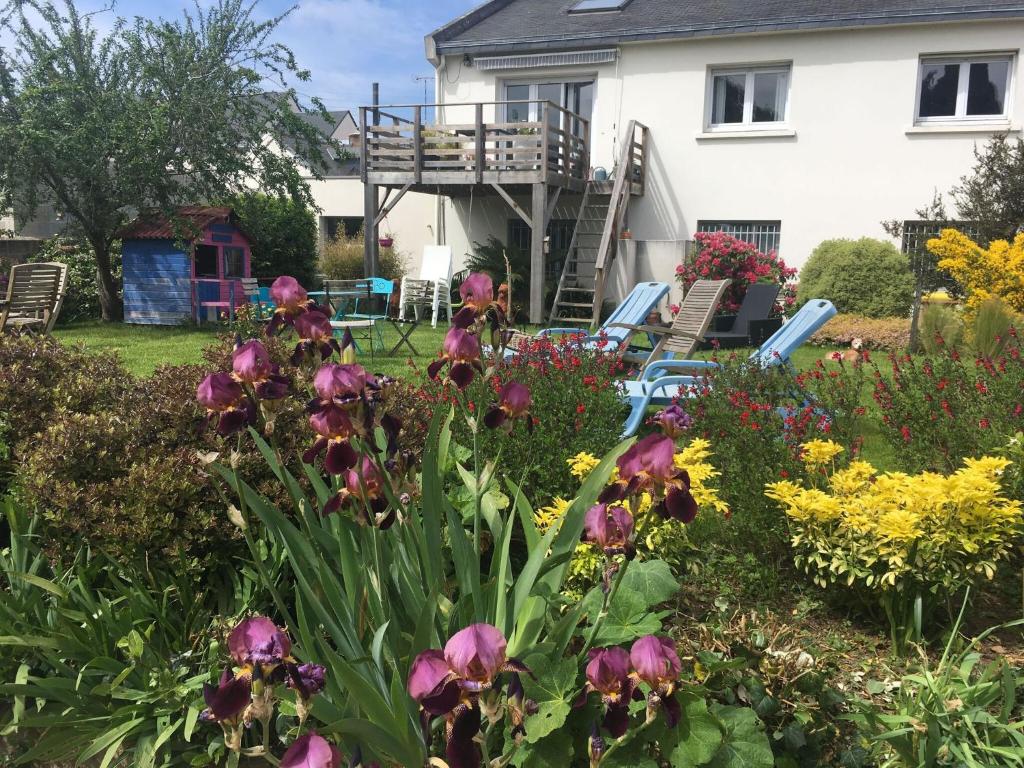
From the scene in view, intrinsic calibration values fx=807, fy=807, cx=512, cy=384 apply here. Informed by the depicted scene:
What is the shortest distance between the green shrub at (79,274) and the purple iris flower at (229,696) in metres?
14.3

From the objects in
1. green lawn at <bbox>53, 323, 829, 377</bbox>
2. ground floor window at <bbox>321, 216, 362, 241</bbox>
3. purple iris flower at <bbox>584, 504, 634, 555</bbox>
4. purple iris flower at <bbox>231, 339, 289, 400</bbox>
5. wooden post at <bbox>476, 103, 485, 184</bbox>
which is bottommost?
green lawn at <bbox>53, 323, 829, 377</bbox>

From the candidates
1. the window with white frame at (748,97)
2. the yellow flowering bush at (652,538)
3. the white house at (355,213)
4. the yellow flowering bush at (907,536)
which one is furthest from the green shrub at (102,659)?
the window with white frame at (748,97)

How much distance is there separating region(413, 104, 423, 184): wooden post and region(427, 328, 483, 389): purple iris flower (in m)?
13.0

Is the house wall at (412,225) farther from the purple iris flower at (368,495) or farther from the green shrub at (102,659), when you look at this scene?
the purple iris flower at (368,495)

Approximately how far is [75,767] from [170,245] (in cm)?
1243

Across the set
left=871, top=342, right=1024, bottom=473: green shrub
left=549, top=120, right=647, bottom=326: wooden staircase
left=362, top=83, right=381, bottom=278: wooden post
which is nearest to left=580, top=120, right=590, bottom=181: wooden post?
left=549, top=120, right=647, bottom=326: wooden staircase

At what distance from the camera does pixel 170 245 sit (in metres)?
13.2

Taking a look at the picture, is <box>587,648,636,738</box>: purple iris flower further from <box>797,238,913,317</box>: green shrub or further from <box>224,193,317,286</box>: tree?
<box>224,193,317,286</box>: tree

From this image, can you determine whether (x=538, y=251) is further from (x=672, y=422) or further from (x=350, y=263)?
(x=672, y=422)

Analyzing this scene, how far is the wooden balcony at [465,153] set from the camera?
13.5 metres

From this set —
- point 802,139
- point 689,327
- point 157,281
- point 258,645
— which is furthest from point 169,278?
point 258,645

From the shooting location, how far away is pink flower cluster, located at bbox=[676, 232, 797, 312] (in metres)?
12.8

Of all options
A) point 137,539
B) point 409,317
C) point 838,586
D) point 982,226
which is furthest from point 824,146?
point 137,539

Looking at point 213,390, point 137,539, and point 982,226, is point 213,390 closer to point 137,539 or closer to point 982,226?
point 137,539
